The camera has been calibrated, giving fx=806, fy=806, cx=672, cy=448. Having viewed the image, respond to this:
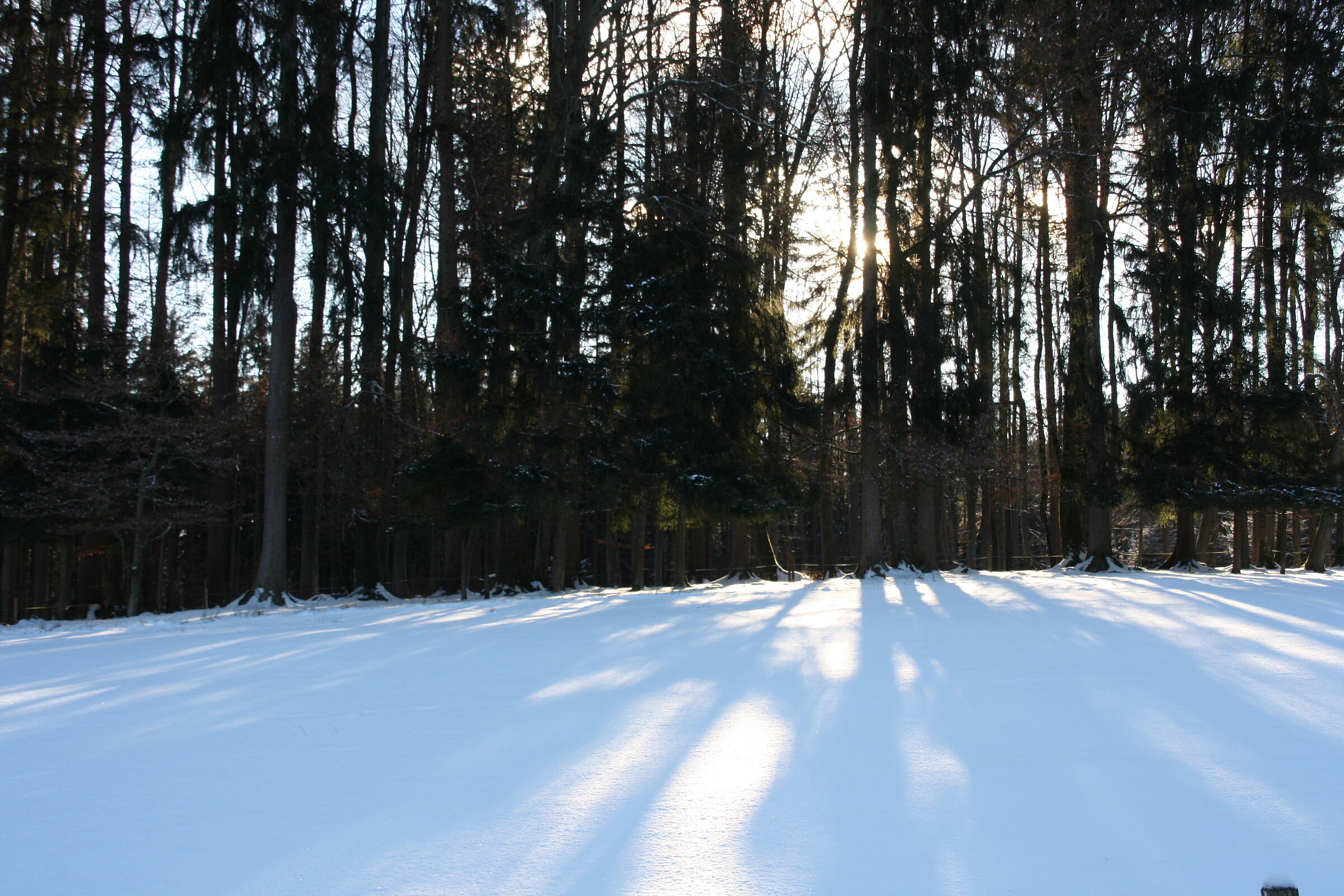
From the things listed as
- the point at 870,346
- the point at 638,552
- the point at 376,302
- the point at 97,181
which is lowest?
the point at 638,552

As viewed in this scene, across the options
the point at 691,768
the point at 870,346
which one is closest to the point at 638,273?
the point at 870,346

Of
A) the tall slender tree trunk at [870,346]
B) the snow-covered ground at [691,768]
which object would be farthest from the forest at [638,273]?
the snow-covered ground at [691,768]

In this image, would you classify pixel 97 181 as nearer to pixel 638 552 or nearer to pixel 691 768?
pixel 638 552

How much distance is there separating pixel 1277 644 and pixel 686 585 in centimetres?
1107

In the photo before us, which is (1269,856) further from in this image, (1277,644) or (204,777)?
(1277,644)

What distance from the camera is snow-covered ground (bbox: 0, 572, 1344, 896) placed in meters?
2.66

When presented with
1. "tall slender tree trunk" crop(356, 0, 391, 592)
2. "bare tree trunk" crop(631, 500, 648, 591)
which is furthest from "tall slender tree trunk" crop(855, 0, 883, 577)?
"tall slender tree trunk" crop(356, 0, 391, 592)

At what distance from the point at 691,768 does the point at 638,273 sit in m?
11.3

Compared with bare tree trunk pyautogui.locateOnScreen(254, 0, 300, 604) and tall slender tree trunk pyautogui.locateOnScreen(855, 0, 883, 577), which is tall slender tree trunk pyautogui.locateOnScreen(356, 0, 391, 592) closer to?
bare tree trunk pyautogui.locateOnScreen(254, 0, 300, 604)

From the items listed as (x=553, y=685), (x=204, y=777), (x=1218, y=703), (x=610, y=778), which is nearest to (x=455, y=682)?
(x=553, y=685)

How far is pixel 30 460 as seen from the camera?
14148 mm

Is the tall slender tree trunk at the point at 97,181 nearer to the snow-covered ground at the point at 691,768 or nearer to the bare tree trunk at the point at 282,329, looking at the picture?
the bare tree trunk at the point at 282,329

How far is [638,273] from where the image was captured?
14062 millimetres

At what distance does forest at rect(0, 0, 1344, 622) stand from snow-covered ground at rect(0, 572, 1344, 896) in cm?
736
